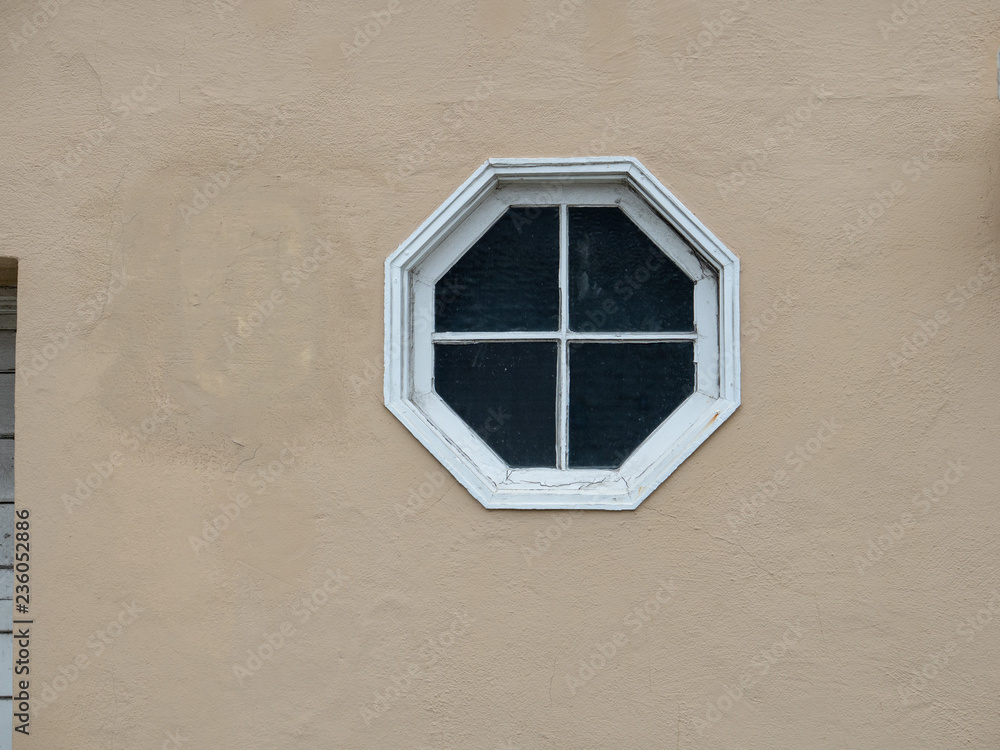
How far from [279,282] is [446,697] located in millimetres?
1350

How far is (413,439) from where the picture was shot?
250 cm

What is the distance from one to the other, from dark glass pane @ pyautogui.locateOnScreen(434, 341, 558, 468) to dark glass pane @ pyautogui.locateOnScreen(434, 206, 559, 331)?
90 mm

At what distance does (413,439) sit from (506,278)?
60cm

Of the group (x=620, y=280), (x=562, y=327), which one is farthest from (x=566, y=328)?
(x=620, y=280)

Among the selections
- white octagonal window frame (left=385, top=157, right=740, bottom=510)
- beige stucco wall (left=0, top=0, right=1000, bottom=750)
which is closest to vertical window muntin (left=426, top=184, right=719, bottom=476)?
white octagonal window frame (left=385, top=157, right=740, bottom=510)

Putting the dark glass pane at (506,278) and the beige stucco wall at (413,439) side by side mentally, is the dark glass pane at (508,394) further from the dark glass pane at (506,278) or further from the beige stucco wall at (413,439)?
the beige stucco wall at (413,439)

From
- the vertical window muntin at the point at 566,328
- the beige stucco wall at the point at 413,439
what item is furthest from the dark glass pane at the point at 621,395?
the beige stucco wall at the point at 413,439

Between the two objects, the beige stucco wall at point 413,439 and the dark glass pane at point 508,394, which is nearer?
the beige stucco wall at point 413,439

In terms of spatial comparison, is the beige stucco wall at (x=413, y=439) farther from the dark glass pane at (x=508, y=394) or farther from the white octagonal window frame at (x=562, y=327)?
the dark glass pane at (x=508, y=394)

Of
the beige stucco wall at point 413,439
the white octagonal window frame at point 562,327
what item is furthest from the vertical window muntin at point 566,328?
the beige stucco wall at point 413,439

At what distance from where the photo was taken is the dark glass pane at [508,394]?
2621 mm

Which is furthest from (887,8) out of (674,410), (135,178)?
(135,178)

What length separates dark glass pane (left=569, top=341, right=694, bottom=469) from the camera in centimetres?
260

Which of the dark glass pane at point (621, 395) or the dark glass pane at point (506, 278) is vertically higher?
the dark glass pane at point (506, 278)
